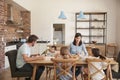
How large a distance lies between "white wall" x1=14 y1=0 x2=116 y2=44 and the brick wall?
1.73 feet

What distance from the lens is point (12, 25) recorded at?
863 centimetres

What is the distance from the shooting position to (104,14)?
1095 cm

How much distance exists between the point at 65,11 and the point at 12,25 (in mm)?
3451

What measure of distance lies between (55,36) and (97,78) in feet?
24.6

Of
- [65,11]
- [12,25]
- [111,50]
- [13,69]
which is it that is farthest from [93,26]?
[13,69]

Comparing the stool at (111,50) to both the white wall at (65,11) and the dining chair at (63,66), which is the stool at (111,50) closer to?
the white wall at (65,11)

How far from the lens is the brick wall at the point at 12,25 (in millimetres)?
6474

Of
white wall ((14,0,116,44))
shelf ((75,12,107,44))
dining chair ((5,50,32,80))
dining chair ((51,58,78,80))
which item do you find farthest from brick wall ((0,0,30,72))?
dining chair ((51,58,78,80))

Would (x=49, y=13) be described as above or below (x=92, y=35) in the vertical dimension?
above

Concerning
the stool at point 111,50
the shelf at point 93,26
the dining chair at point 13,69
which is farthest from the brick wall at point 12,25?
the stool at point 111,50

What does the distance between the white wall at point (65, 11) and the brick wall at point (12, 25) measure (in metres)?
0.53

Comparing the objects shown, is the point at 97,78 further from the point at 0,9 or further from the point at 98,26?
the point at 98,26

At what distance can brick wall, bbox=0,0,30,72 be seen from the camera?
6474 mm

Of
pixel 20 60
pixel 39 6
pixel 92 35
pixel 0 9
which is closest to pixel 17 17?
pixel 39 6
